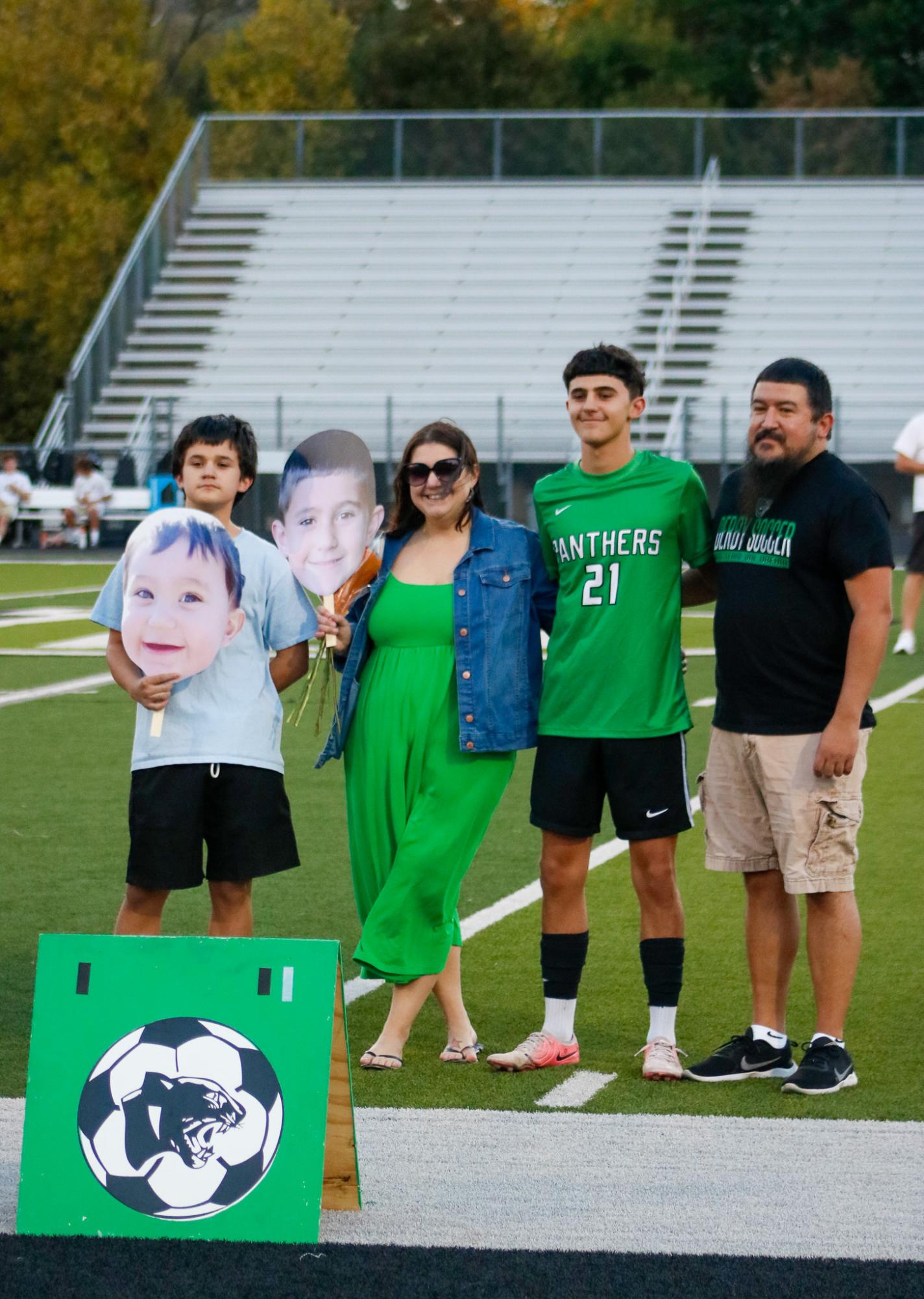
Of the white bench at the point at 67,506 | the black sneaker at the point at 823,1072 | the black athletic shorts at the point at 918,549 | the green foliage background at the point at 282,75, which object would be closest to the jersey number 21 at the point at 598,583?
the black sneaker at the point at 823,1072

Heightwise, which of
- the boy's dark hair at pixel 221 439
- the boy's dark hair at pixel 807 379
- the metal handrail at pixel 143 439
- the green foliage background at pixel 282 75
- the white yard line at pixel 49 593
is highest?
the green foliage background at pixel 282 75

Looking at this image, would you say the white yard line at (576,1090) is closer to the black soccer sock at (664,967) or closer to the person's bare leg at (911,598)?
the black soccer sock at (664,967)

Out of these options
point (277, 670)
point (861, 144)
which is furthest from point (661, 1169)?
point (861, 144)

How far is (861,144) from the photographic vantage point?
32.7 metres

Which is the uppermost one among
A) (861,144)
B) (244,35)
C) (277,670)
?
(244,35)

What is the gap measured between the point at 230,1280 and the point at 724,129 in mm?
31468

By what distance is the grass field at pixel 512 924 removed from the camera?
15.8 ft

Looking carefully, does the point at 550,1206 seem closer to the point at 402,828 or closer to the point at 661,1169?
the point at 661,1169

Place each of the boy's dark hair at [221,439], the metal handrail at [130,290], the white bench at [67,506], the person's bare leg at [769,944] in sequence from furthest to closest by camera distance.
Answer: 1. the metal handrail at [130,290]
2. the white bench at [67,506]
3. the person's bare leg at [769,944]
4. the boy's dark hair at [221,439]

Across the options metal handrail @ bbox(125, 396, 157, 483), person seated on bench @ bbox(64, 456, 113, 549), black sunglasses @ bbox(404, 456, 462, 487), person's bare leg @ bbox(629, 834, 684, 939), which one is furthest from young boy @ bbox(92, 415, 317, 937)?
metal handrail @ bbox(125, 396, 157, 483)

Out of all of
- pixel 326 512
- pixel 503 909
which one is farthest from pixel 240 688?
pixel 503 909

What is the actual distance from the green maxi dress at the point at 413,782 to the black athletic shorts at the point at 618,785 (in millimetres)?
153

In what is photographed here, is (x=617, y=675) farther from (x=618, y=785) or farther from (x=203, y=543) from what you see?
(x=203, y=543)

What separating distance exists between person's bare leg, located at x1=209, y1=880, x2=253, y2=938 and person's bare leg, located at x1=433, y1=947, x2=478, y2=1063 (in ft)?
1.90
